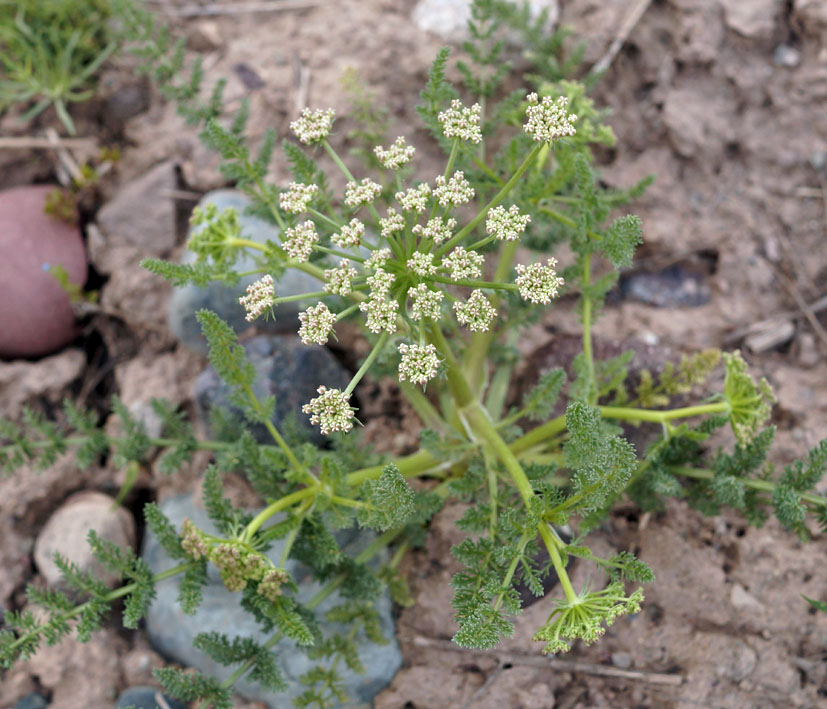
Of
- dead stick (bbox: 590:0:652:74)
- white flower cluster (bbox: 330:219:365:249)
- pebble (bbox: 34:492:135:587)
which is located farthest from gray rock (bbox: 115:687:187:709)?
dead stick (bbox: 590:0:652:74)

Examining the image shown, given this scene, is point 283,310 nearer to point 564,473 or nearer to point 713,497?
point 564,473

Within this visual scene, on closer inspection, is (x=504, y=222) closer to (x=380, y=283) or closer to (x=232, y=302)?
(x=380, y=283)

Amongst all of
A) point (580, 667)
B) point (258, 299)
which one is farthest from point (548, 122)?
point (580, 667)

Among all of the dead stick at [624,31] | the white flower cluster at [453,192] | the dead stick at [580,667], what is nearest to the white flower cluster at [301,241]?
the white flower cluster at [453,192]

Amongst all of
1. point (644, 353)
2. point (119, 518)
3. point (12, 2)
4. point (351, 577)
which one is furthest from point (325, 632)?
point (12, 2)

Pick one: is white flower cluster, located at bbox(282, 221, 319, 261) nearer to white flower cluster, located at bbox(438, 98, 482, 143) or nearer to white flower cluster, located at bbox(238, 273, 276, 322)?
white flower cluster, located at bbox(238, 273, 276, 322)

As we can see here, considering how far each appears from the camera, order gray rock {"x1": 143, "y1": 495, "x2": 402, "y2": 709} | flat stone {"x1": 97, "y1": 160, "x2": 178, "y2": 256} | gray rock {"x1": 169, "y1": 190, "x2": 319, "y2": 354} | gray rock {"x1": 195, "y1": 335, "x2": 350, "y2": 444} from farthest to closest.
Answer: flat stone {"x1": 97, "y1": 160, "x2": 178, "y2": 256}
gray rock {"x1": 169, "y1": 190, "x2": 319, "y2": 354}
gray rock {"x1": 195, "y1": 335, "x2": 350, "y2": 444}
gray rock {"x1": 143, "y1": 495, "x2": 402, "y2": 709}
